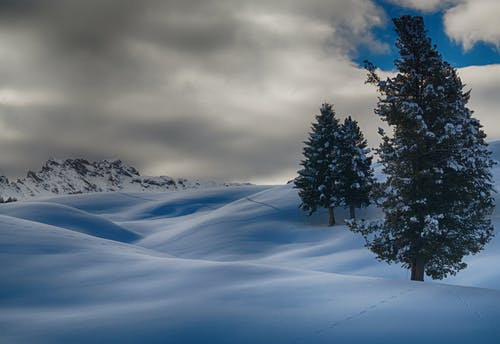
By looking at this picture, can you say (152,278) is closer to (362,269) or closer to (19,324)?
(19,324)

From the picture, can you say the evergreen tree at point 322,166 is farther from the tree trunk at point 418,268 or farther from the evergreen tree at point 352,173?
the tree trunk at point 418,268

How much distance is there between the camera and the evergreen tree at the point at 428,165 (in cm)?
1561

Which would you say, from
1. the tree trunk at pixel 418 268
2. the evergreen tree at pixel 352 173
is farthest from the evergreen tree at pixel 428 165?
the evergreen tree at pixel 352 173

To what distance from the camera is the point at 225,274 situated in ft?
43.8

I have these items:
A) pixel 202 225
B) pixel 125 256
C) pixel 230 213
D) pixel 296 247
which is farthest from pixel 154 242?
pixel 125 256

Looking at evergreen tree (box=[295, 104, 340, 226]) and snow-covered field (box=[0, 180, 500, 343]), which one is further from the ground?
evergreen tree (box=[295, 104, 340, 226])

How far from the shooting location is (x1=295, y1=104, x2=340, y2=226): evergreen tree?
39.8 meters

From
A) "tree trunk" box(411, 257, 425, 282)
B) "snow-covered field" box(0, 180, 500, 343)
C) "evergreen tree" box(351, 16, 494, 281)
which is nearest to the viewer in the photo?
"snow-covered field" box(0, 180, 500, 343)

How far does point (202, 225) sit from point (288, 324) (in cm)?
3768

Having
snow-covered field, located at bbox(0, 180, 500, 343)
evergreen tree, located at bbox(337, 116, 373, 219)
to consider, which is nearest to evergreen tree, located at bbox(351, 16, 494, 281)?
snow-covered field, located at bbox(0, 180, 500, 343)

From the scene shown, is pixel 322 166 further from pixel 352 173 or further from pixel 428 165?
pixel 428 165

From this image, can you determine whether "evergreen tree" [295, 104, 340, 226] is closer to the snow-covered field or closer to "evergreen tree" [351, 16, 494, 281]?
the snow-covered field

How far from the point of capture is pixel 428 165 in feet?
52.0

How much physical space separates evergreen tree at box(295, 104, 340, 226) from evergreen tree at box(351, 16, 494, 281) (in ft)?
74.3
